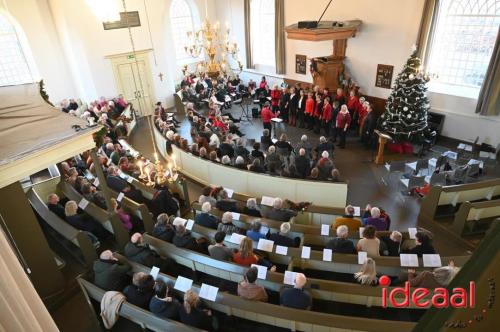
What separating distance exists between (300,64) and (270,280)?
41.3ft

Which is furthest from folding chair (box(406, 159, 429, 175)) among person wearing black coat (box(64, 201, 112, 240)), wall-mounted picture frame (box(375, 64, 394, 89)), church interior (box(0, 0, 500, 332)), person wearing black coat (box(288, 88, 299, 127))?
person wearing black coat (box(64, 201, 112, 240))

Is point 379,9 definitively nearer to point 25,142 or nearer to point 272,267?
point 272,267

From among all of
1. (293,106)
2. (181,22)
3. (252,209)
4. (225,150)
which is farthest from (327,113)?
(181,22)

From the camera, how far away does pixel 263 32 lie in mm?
17797

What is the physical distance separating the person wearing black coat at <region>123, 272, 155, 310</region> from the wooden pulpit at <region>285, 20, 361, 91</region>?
9.69m

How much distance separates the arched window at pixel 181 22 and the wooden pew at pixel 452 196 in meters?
15.2

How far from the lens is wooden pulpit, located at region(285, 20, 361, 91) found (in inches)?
471

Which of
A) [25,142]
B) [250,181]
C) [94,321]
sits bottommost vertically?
[94,321]

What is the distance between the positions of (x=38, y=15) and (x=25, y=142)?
40.7 ft

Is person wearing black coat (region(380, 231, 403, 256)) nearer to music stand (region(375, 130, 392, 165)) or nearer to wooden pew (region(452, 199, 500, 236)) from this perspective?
wooden pew (region(452, 199, 500, 236))

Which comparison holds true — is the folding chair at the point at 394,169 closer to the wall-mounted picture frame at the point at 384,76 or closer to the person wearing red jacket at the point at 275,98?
the wall-mounted picture frame at the point at 384,76

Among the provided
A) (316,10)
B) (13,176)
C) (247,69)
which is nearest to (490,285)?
(13,176)

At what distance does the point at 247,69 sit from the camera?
1895 centimetres

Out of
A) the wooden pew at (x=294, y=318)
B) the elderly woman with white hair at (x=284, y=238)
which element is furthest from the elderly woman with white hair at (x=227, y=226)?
the wooden pew at (x=294, y=318)
